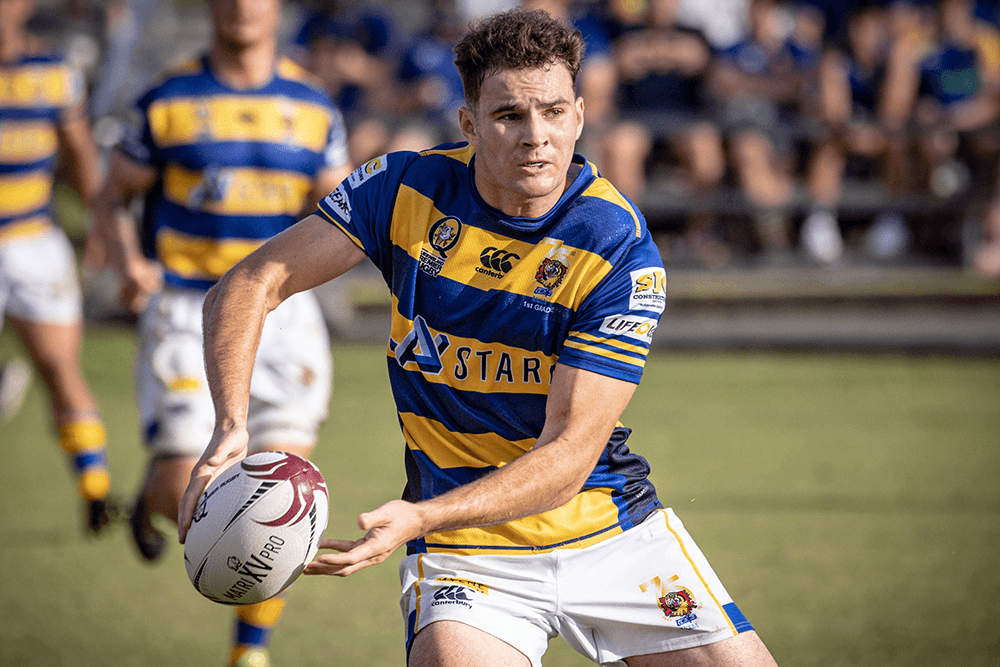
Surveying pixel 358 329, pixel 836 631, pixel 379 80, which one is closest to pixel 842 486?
pixel 836 631

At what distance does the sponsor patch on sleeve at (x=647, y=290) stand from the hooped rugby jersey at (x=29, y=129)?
4661 mm

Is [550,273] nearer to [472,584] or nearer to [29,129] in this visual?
[472,584]

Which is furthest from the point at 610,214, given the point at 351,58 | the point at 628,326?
the point at 351,58

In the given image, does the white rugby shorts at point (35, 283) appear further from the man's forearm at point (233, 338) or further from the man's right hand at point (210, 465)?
the man's right hand at point (210, 465)

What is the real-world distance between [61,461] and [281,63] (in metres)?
3.80

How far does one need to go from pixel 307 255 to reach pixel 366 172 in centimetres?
34

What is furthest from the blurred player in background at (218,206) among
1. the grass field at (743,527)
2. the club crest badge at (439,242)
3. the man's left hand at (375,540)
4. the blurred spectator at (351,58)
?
the blurred spectator at (351,58)

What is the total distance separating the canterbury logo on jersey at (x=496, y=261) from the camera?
3043mm

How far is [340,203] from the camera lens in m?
3.17

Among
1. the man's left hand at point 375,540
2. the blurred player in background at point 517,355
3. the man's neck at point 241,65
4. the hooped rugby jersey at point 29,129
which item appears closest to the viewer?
the man's left hand at point 375,540

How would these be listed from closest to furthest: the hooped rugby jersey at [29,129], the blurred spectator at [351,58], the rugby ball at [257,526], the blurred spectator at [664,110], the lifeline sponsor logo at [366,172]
Answer: the rugby ball at [257,526] → the lifeline sponsor logo at [366,172] → the hooped rugby jersey at [29,129] → the blurred spectator at [664,110] → the blurred spectator at [351,58]

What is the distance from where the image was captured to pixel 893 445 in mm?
7395

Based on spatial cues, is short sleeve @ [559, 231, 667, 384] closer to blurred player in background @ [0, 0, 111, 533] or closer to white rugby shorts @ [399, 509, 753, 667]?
white rugby shorts @ [399, 509, 753, 667]

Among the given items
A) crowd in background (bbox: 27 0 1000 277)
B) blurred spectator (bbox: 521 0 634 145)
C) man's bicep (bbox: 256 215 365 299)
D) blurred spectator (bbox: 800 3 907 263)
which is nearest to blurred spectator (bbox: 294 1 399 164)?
crowd in background (bbox: 27 0 1000 277)
